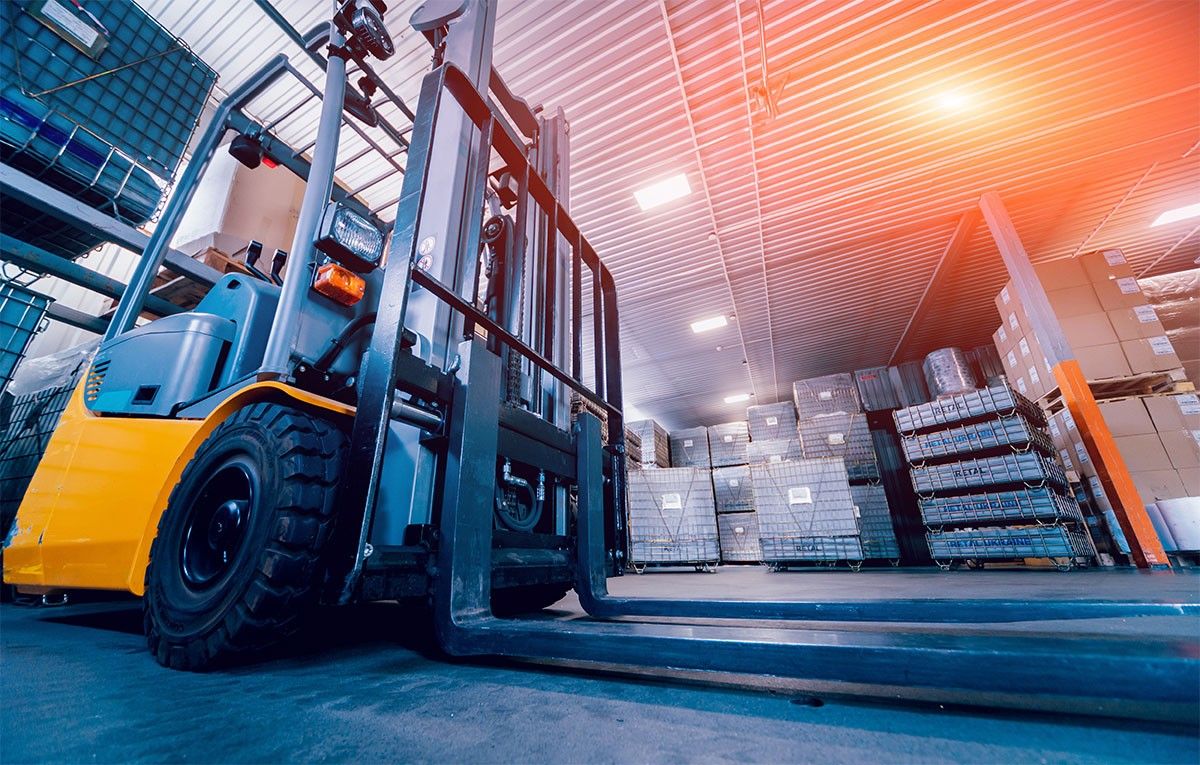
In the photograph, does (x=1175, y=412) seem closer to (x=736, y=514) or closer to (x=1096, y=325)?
(x=1096, y=325)

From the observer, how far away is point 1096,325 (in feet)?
20.0

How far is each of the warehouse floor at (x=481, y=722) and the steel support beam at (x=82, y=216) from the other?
363cm

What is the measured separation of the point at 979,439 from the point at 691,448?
5.94 meters

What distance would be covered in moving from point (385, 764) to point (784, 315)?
410 inches

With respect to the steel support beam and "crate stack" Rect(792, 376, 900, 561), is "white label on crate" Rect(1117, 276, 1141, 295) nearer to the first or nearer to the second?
"crate stack" Rect(792, 376, 900, 561)

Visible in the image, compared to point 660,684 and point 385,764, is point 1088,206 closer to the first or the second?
point 660,684

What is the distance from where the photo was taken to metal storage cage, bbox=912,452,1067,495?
5.80m

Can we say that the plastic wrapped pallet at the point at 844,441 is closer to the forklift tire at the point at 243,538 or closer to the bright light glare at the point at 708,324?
the bright light glare at the point at 708,324

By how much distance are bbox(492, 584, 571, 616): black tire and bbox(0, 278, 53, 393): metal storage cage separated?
3914mm

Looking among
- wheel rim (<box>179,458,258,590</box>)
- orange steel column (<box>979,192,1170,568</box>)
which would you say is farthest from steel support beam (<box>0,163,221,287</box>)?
orange steel column (<box>979,192,1170,568</box>)

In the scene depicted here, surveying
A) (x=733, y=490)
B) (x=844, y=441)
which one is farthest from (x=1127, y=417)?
(x=733, y=490)

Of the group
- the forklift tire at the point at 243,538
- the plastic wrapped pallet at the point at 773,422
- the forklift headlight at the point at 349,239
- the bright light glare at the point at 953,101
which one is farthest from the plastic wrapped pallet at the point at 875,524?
the forklift tire at the point at 243,538

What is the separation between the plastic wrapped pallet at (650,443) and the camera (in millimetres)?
10609

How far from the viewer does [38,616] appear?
9.18 feet
